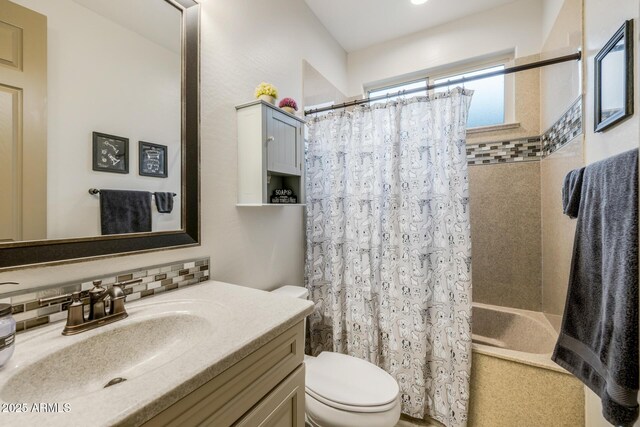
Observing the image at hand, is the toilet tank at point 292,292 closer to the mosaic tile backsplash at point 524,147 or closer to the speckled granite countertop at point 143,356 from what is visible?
the speckled granite countertop at point 143,356

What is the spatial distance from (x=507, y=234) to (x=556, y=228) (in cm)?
45

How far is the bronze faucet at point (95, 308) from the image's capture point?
0.74m

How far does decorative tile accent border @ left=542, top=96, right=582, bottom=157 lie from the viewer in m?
1.37

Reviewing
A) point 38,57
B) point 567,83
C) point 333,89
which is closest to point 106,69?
point 38,57

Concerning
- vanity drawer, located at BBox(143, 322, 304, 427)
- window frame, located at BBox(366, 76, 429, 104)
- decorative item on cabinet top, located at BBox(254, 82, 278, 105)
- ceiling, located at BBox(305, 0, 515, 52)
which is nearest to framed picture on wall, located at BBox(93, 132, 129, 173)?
decorative item on cabinet top, located at BBox(254, 82, 278, 105)

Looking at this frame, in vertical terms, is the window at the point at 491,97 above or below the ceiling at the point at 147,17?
above

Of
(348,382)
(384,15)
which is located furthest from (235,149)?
(384,15)

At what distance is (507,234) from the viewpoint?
2.15 meters

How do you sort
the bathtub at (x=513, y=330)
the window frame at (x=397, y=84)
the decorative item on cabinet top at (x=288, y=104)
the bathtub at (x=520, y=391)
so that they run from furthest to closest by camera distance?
the window frame at (x=397, y=84) < the bathtub at (x=513, y=330) < the decorative item on cabinet top at (x=288, y=104) < the bathtub at (x=520, y=391)

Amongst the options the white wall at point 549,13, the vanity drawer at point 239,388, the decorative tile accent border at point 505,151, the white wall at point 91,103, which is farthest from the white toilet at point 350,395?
the white wall at point 549,13

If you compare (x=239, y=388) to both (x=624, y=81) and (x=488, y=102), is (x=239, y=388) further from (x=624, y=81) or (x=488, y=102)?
(x=488, y=102)

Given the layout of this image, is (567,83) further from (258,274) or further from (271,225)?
(258,274)

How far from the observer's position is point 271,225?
165 centimetres

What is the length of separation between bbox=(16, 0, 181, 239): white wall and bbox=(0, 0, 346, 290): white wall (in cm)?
17
